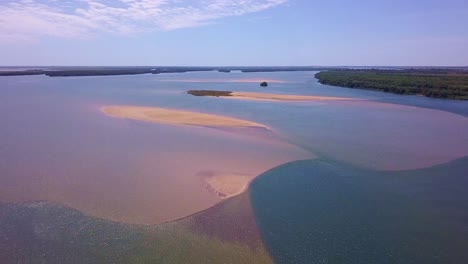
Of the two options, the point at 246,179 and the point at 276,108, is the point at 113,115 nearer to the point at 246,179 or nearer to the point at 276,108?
the point at 276,108

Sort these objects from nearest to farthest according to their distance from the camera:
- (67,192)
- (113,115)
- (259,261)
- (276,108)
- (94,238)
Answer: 1. (259,261)
2. (94,238)
3. (67,192)
4. (113,115)
5. (276,108)

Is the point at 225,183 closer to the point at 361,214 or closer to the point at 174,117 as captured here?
the point at 361,214

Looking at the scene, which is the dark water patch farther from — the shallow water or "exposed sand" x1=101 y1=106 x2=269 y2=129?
"exposed sand" x1=101 y1=106 x2=269 y2=129

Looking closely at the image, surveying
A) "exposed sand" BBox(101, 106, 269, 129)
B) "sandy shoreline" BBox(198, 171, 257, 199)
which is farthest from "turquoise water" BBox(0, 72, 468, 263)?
"exposed sand" BBox(101, 106, 269, 129)

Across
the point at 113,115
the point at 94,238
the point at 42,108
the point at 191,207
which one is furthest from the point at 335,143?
the point at 42,108

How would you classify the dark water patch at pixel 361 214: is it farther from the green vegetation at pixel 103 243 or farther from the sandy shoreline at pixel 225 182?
the green vegetation at pixel 103 243
